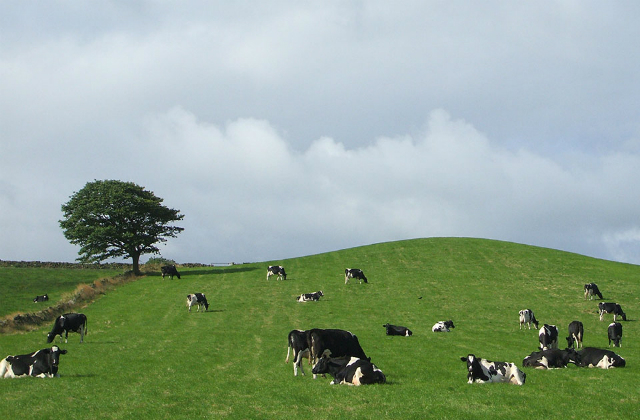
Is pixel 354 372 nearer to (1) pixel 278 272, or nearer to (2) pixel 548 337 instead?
(2) pixel 548 337

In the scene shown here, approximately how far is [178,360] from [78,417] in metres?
10.8

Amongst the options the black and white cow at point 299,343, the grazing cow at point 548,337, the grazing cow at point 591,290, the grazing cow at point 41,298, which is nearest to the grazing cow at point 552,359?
the grazing cow at point 548,337

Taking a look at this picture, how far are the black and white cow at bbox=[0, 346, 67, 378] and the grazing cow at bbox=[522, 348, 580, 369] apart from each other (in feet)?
66.0

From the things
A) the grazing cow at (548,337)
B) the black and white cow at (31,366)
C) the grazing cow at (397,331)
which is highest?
the grazing cow at (548,337)

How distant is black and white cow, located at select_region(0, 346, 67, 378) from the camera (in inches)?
863

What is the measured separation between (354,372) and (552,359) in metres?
9.94

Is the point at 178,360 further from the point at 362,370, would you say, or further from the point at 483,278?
the point at 483,278

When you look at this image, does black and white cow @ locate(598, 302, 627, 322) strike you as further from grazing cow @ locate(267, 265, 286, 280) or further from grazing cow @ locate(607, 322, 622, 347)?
grazing cow @ locate(267, 265, 286, 280)

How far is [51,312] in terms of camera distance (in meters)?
45.0

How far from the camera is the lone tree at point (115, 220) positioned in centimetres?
7331

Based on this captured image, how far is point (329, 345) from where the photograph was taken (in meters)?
22.7

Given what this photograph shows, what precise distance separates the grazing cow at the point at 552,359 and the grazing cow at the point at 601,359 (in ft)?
0.98

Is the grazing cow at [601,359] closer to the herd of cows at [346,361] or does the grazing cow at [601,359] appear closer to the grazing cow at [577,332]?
the herd of cows at [346,361]

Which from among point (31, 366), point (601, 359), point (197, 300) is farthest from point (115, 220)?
point (601, 359)
